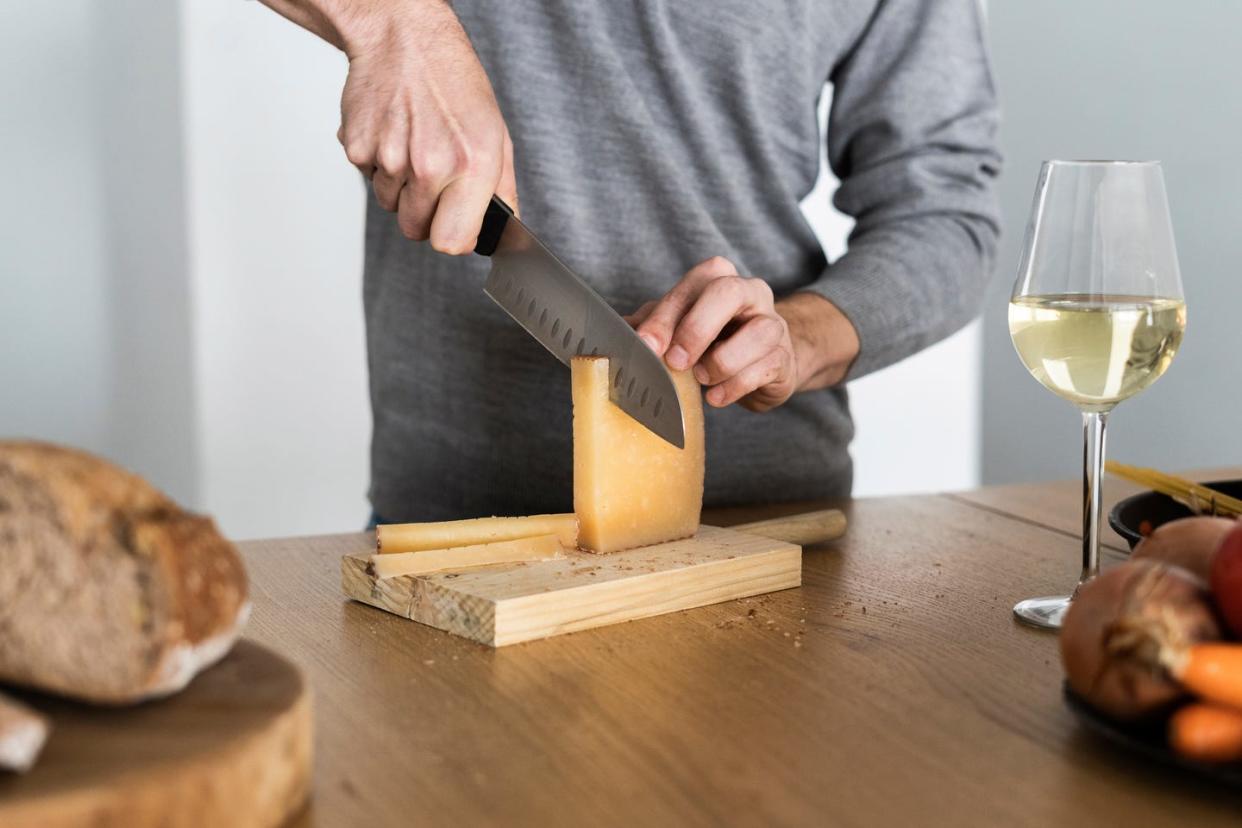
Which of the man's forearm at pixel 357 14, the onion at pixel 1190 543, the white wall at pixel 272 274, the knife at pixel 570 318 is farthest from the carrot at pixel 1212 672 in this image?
the white wall at pixel 272 274

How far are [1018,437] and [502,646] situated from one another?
132 inches

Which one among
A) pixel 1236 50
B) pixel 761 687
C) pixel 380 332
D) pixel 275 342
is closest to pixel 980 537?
pixel 761 687

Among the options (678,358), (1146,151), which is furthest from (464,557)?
(1146,151)

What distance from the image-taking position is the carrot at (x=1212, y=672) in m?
0.68

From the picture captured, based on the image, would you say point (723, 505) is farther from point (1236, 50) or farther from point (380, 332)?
point (1236, 50)

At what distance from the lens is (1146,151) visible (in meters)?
3.52

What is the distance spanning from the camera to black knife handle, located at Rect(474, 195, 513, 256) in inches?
48.9

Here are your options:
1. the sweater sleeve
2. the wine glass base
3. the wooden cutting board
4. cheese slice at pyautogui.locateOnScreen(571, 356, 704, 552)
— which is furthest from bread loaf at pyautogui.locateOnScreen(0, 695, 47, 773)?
the sweater sleeve

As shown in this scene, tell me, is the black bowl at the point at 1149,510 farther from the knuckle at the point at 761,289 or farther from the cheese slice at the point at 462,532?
the cheese slice at the point at 462,532

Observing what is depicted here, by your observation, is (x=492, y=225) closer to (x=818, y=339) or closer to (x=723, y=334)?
(x=723, y=334)

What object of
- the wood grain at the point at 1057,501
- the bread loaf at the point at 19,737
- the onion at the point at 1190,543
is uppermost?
the onion at the point at 1190,543

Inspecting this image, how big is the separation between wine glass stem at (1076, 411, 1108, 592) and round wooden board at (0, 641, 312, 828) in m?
0.66

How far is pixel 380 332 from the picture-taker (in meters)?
1.80

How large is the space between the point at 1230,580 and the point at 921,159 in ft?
3.90
